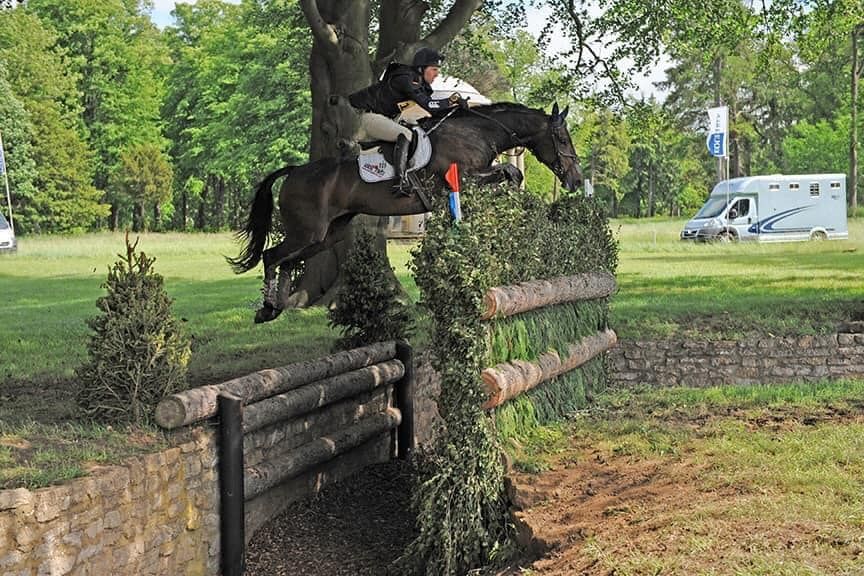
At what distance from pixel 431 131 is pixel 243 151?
40.5 m

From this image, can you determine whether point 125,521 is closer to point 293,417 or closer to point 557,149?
point 293,417

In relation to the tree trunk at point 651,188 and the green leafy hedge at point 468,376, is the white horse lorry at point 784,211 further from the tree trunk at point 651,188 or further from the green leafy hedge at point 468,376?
the tree trunk at point 651,188

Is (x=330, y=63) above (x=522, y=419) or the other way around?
above

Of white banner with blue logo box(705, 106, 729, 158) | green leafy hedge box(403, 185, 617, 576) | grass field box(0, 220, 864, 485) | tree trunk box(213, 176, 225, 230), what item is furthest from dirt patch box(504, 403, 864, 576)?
tree trunk box(213, 176, 225, 230)

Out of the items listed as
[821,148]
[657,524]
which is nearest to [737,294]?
[657,524]

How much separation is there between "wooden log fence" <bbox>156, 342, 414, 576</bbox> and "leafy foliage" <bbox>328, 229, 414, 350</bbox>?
205mm

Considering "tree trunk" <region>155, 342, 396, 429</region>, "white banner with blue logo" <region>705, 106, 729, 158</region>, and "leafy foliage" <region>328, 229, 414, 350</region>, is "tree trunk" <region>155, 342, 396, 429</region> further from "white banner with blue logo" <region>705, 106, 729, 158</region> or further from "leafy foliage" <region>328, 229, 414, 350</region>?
"white banner with blue logo" <region>705, 106, 729, 158</region>

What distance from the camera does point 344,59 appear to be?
15.4 metres

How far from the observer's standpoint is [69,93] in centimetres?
5641

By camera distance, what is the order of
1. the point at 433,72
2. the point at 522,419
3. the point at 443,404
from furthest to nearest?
the point at 433,72 < the point at 522,419 < the point at 443,404

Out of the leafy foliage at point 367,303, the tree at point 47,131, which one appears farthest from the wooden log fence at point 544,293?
the tree at point 47,131

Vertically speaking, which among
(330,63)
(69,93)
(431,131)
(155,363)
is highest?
(69,93)

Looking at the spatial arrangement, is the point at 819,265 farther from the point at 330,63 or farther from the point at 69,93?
the point at 69,93

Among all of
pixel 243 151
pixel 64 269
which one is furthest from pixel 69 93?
pixel 64 269
